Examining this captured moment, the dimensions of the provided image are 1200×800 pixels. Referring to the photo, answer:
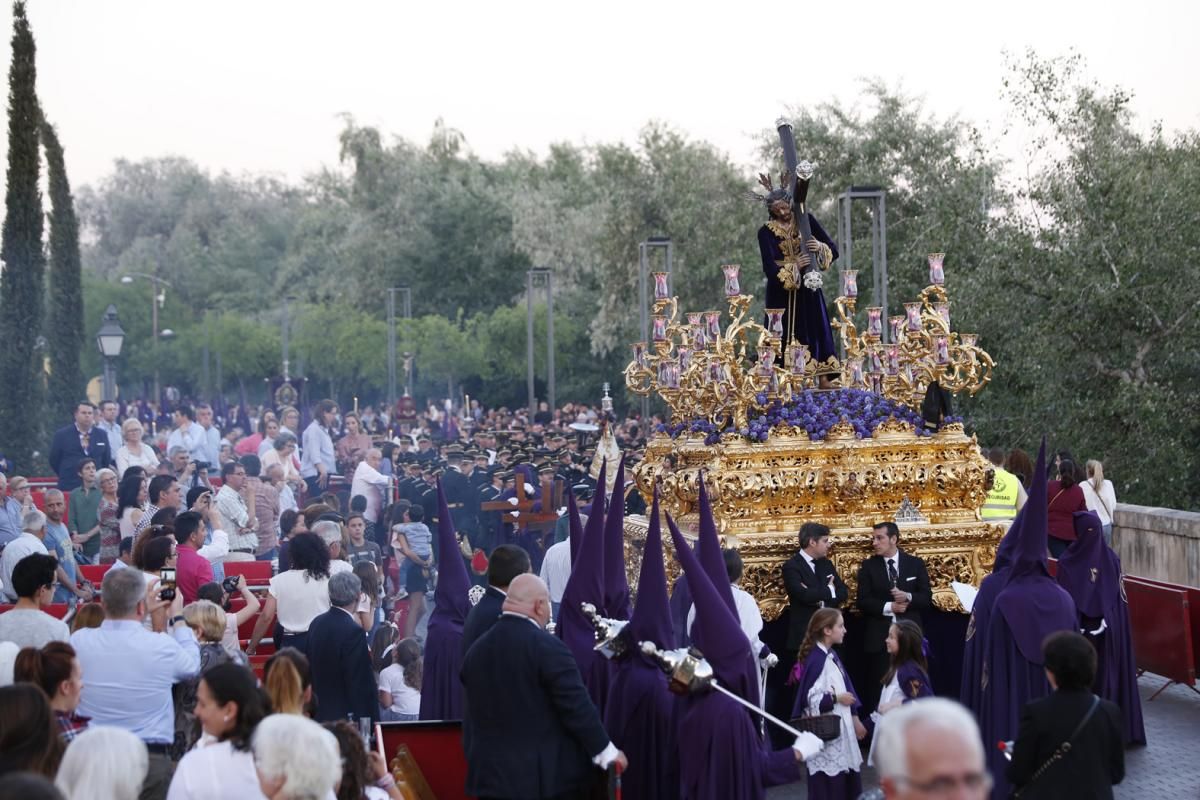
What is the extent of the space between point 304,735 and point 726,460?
25.4 ft

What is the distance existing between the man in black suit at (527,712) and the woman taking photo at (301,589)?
2.79 metres

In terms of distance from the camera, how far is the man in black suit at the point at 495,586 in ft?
30.7

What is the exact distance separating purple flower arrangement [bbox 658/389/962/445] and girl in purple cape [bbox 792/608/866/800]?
3.61m

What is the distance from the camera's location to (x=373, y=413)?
52781 millimetres

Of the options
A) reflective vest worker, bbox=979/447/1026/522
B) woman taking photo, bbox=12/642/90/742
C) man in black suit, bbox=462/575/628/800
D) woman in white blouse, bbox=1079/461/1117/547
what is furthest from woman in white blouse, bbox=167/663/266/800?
woman in white blouse, bbox=1079/461/1117/547

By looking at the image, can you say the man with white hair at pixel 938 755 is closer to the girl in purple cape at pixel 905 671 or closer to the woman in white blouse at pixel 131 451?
the girl in purple cape at pixel 905 671

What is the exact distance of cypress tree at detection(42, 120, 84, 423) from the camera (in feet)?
118

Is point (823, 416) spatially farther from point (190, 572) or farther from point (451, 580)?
point (190, 572)

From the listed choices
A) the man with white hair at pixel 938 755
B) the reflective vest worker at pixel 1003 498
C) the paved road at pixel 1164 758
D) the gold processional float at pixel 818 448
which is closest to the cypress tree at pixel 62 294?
the gold processional float at pixel 818 448

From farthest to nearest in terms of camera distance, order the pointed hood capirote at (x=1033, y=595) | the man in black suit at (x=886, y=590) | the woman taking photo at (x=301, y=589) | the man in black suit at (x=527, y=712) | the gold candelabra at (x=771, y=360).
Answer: the gold candelabra at (x=771, y=360)
the man in black suit at (x=886, y=590)
the woman taking photo at (x=301, y=589)
the pointed hood capirote at (x=1033, y=595)
the man in black suit at (x=527, y=712)

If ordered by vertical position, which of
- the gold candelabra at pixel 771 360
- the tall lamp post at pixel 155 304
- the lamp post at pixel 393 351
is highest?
the tall lamp post at pixel 155 304

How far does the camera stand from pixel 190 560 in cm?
1125

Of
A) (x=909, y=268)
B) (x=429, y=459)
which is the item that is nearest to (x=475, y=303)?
(x=909, y=268)

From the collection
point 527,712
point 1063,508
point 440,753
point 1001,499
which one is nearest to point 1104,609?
point 1001,499
